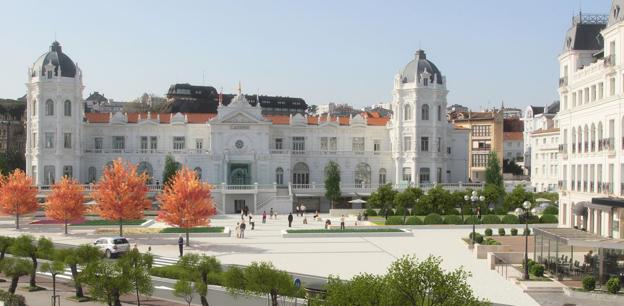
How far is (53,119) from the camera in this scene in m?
85.1

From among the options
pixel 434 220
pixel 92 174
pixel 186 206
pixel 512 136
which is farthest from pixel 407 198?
pixel 512 136

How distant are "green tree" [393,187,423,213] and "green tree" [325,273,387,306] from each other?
162 ft

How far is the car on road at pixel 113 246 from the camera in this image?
44.2 meters

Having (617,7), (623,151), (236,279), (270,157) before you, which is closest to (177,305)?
(236,279)

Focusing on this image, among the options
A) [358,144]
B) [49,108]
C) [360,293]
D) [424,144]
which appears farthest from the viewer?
[358,144]

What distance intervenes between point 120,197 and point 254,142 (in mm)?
35059

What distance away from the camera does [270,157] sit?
8819 cm

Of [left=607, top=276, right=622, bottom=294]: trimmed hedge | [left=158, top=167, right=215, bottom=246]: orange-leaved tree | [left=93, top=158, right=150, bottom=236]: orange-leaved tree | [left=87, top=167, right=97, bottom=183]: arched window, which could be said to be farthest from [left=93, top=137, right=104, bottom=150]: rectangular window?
[left=607, top=276, right=622, bottom=294]: trimmed hedge

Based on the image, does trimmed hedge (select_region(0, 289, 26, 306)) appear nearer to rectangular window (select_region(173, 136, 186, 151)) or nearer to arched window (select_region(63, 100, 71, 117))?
arched window (select_region(63, 100, 71, 117))

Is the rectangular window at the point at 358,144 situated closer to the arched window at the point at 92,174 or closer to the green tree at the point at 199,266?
the arched window at the point at 92,174

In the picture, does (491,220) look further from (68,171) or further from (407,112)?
(68,171)

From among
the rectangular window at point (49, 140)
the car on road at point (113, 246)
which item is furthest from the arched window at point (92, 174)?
the car on road at point (113, 246)

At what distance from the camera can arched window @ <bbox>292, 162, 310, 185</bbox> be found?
299 feet

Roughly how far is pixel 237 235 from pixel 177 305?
86.2 feet
